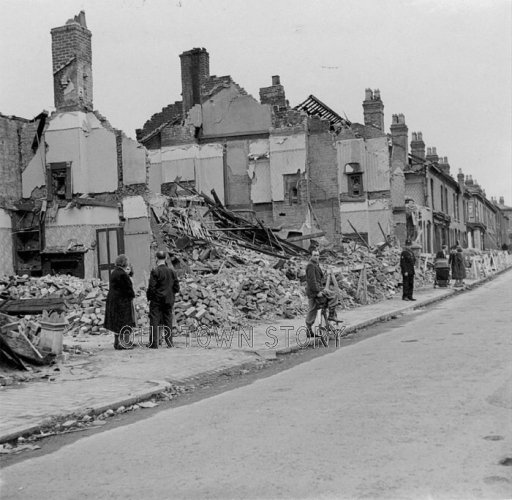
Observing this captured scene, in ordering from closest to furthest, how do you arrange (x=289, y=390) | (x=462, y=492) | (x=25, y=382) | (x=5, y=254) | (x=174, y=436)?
1. (x=462, y=492)
2. (x=174, y=436)
3. (x=289, y=390)
4. (x=25, y=382)
5. (x=5, y=254)

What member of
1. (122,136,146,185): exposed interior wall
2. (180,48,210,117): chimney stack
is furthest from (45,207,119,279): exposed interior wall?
(180,48,210,117): chimney stack

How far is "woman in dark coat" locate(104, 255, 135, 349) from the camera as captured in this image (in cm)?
1145

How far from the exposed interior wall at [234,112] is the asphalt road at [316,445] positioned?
76.8 feet

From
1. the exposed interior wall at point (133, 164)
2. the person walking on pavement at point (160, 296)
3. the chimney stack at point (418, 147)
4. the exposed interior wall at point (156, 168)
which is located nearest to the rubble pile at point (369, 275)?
the exposed interior wall at point (133, 164)

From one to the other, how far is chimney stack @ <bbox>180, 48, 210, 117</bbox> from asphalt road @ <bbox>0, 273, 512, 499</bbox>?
25525mm

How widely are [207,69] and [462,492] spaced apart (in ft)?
99.2

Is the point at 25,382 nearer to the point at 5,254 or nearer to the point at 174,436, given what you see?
the point at 174,436

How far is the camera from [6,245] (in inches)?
767

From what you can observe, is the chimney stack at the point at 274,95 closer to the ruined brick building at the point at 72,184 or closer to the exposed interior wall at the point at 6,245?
the ruined brick building at the point at 72,184

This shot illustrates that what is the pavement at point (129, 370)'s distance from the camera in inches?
280

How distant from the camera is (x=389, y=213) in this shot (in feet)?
112

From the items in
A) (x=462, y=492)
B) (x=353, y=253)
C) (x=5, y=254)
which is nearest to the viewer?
(x=462, y=492)

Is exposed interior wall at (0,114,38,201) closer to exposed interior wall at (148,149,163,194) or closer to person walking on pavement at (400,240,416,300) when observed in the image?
exposed interior wall at (148,149,163,194)

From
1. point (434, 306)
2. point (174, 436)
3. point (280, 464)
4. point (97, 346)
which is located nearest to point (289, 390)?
point (174, 436)
